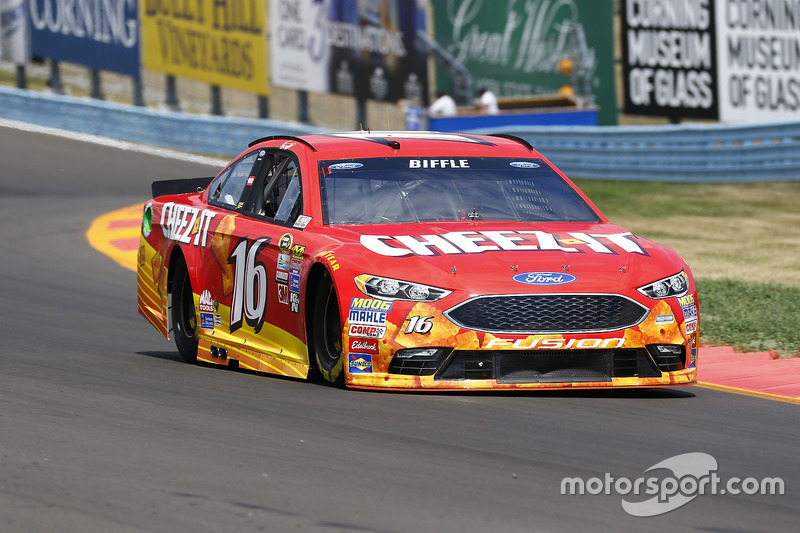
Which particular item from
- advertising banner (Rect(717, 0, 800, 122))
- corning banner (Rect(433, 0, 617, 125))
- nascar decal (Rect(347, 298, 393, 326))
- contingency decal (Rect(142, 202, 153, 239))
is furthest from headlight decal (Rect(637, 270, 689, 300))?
corning banner (Rect(433, 0, 617, 125))

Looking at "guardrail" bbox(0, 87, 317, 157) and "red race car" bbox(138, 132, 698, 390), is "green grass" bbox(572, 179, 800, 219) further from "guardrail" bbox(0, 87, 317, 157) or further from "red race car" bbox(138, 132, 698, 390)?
"red race car" bbox(138, 132, 698, 390)

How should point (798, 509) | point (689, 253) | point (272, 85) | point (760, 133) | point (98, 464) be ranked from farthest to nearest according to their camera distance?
point (272, 85)
point (760, 133)
point (689, 253)
point (98, 464)
point (798, 509)

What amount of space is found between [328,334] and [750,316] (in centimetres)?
457

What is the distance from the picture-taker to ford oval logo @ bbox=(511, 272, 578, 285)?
7.20 metres

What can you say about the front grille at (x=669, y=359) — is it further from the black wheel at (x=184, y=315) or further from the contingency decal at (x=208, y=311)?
the black wheel at (x=184, y=315)

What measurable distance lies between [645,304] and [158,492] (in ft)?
10.1

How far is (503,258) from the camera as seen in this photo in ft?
24.2

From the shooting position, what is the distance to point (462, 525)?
478 cm

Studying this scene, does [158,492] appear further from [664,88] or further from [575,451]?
[664,88]

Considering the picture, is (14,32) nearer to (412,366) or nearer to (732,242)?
(732,242)

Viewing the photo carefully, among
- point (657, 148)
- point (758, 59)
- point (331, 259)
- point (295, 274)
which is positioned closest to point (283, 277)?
point (295, 274)

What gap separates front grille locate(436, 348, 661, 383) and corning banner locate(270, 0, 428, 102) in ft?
72.3

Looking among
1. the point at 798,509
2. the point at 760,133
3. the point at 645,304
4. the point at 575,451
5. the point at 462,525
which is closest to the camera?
the point at 462,525

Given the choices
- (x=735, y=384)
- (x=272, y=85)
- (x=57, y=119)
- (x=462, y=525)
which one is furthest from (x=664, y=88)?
(x=462, y=525)
